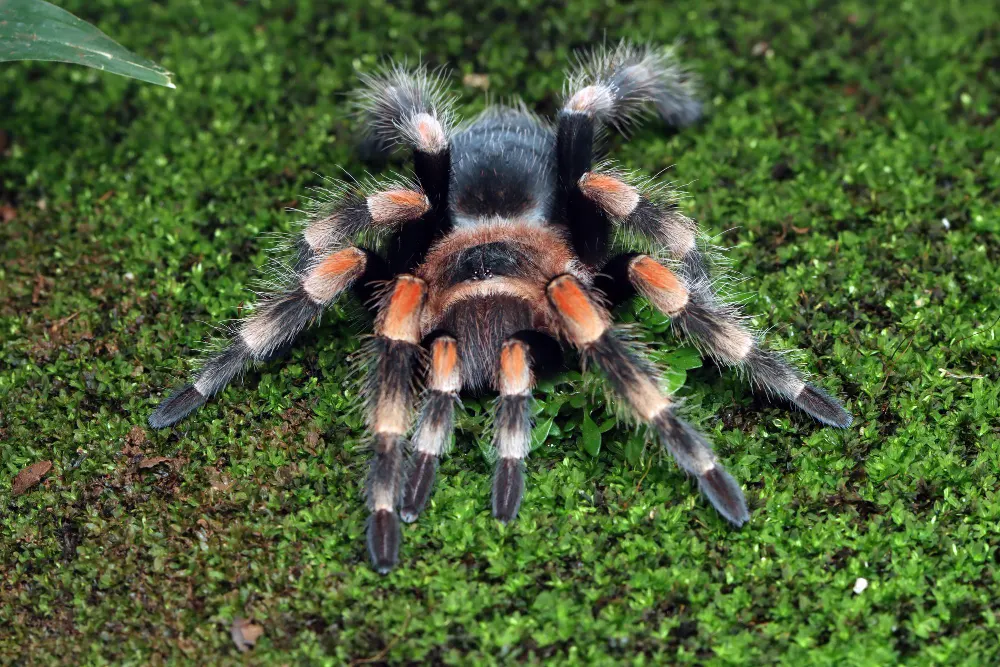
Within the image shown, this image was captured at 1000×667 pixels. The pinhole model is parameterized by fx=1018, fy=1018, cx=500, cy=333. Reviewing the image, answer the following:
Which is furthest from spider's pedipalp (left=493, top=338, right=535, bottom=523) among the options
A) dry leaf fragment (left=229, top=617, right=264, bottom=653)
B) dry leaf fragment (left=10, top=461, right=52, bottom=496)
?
dry leaf fragment (left=10, top=461, right=52, bottom=496)

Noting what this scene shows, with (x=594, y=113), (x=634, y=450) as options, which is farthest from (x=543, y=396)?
(x=594, y=113)

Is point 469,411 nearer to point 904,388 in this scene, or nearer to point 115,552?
point 115,552

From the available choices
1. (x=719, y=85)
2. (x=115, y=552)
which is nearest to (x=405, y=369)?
(x=115, y=552)

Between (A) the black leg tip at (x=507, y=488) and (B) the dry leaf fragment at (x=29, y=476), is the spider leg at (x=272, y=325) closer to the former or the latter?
(B) the dry leaf fragment at (x=29, y=476)

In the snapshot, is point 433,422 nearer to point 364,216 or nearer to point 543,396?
point 543,396

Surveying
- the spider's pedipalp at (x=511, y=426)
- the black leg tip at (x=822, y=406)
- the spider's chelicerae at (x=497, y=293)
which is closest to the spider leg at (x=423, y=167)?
the spider's chelicerae at (x=497, y=293)

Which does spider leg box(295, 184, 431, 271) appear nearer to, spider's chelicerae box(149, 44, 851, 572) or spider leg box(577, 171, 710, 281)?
spider's chelicerae box(149, 44, 851, 572)

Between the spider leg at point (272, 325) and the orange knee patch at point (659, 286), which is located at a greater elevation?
the orange knee patch at point (659, 286)

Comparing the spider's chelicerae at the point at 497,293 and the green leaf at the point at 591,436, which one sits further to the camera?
the green leaf at the point at 591,436
